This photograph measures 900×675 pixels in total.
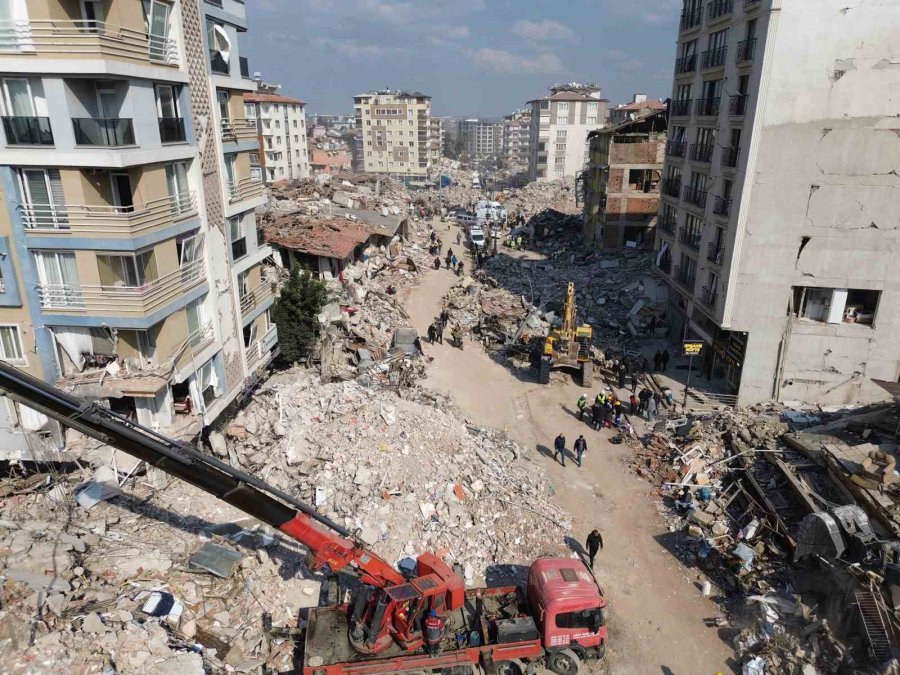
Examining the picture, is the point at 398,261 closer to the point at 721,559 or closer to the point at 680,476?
the point at 680,476

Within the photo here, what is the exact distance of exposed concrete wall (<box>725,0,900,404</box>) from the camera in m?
21.0

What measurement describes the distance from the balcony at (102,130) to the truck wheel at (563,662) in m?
15.5

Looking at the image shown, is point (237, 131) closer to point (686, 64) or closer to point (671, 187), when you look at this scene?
point (671, 187)

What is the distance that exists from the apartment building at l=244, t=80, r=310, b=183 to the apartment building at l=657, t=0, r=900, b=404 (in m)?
58.3

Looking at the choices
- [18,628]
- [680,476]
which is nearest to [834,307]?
[680,476]

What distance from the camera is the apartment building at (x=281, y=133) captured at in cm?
7575

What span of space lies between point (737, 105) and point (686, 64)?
844cm

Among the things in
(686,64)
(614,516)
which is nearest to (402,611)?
(614,516)

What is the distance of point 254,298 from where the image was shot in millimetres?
21750

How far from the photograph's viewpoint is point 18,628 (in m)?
11.5

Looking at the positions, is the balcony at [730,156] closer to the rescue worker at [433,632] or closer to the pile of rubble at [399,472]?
the pile of rubble at [399,472]

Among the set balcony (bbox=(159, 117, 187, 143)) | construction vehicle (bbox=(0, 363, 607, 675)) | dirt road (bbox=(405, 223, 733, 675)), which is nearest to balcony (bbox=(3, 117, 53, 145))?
balcony (bbox=(159, 117, 187, 143))

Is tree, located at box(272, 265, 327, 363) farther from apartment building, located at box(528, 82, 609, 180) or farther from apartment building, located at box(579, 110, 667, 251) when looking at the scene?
apartment building, located at box(528, 82, 609, 180)

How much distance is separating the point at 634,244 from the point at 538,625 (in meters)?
40.3
